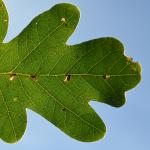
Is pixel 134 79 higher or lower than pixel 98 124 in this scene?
higher

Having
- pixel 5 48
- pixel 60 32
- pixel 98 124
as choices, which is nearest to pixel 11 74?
pixel 5 48

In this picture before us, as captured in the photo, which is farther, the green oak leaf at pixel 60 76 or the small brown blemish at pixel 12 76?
the small brown blemish at pixel 12 76

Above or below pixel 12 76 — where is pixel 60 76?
above

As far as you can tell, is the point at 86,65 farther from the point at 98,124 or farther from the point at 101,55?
the point at 98,124

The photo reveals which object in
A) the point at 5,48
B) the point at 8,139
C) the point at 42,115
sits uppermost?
the point at 5,48

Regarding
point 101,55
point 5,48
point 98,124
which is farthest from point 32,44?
point 98,124

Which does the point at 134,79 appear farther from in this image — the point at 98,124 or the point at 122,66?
the point at 98,124

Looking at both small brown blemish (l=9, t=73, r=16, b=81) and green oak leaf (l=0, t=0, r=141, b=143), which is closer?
green oak leaf (l=0, t=0, r=141, b=143)
